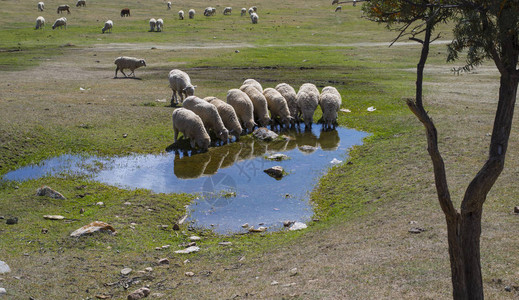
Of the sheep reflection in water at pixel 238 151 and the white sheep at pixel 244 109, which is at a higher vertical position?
the white sheep at pixel 244 109

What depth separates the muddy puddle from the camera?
13938 mm

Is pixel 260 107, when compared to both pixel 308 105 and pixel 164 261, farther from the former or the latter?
pixel 164 261

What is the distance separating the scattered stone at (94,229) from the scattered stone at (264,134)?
1044 cm

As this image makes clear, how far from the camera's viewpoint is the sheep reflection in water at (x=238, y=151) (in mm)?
17766

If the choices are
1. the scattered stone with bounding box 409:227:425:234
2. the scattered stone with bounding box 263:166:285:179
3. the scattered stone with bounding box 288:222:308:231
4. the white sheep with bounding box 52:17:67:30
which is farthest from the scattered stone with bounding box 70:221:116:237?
the white sheep with bounding box 52:17:67:30

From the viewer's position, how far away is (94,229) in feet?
37.9

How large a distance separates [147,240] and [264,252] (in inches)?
110

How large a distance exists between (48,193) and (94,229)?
3128mm

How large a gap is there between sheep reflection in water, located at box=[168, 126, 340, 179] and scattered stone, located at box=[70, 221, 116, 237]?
17.3ft

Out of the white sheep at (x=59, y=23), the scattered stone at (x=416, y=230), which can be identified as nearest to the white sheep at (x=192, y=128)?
the scattered stone at (x=416, y=230)

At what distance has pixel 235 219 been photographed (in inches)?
535

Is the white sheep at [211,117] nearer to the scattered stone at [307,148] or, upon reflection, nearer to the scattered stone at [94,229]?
the scattered stone at [307,148]

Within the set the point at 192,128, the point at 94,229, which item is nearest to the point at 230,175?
the point at 192,128

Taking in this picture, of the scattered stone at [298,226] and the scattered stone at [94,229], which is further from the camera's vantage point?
the scattered stone at [298,226]
